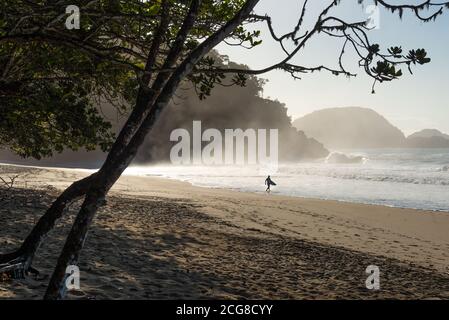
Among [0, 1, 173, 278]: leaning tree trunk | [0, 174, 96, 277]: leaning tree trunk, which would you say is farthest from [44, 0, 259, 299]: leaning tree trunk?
[0, 174, 96, 277]: leaning tree trunk

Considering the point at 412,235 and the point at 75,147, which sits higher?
the point at 75,147

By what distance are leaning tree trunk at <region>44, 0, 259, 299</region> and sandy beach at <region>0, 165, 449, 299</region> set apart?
5.98 ft

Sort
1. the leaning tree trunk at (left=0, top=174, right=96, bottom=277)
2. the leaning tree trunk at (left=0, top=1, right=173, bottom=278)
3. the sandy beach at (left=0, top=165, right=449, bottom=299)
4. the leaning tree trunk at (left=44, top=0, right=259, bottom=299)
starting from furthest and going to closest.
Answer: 1. the sandy beach at (left=0, top=165, right=449, bottom=299)
2. the leaning tree trunk at (left=0, top=174, right=96, bottom=277)
3. the leaning tree trunk at (left=0, top=1, right=173, bottom=278)
4. the leaning tree trunk at (left=44, top=0, right=259, bottom=299)

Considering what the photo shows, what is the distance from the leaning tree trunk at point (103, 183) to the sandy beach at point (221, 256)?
5.98ft

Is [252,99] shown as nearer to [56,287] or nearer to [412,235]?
[412,235]

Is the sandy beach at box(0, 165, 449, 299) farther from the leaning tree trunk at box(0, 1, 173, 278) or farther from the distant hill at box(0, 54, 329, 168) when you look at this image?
the distant hill at box(0, 54, 329, 168)

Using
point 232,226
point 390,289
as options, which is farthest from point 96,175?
point 232,226

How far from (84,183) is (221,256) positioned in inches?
212

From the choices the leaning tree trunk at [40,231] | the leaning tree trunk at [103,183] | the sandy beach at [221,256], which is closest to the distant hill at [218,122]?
the sandy beach at [221,256]

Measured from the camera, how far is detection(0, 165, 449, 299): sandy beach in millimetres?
7336

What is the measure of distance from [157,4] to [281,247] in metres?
7.46

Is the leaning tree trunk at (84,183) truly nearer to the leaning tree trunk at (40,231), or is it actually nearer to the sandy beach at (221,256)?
the leaning tree trunk at (40,231)

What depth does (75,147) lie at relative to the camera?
12039 millimetres

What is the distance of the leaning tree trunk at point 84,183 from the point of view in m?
4.85
